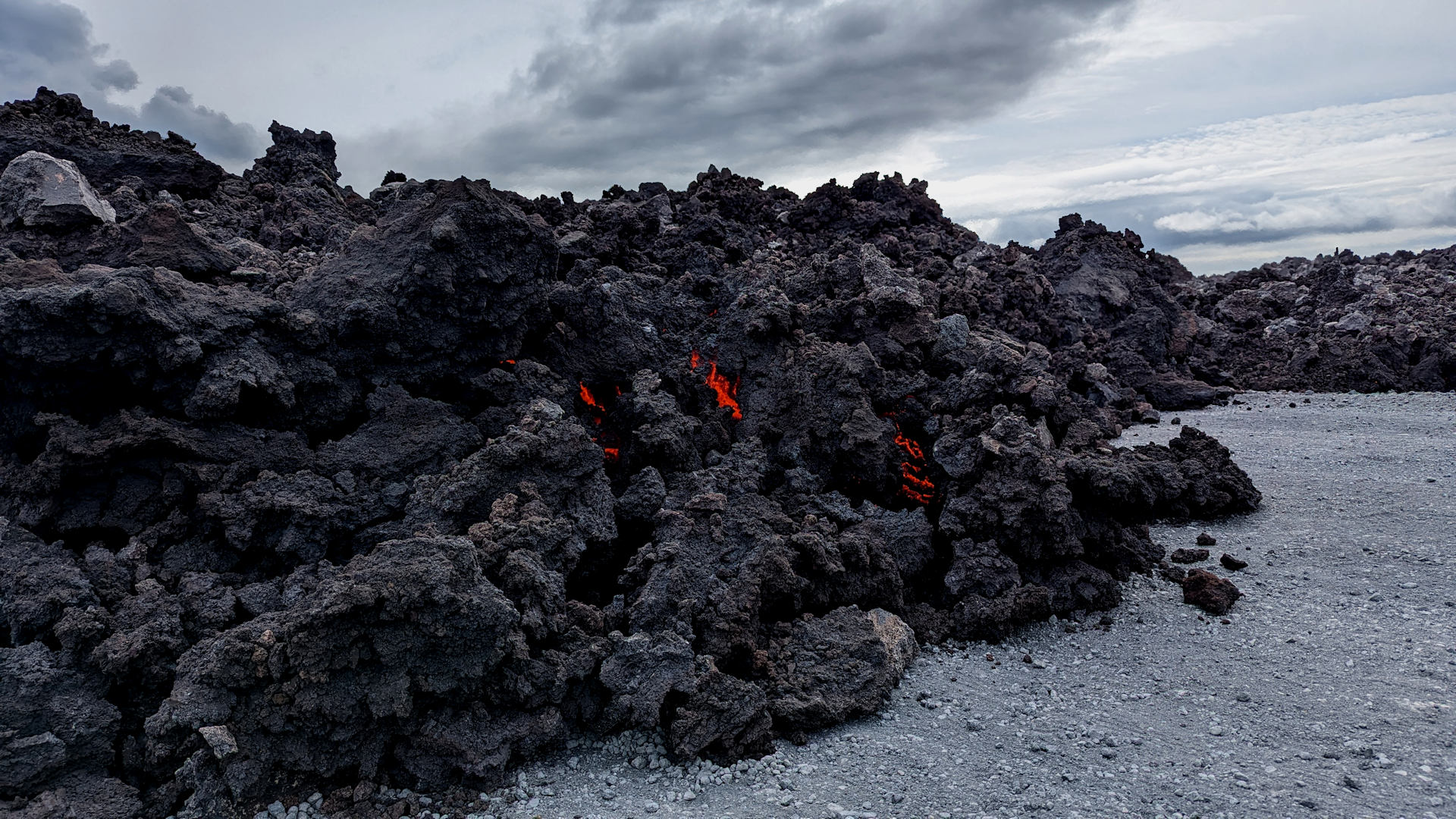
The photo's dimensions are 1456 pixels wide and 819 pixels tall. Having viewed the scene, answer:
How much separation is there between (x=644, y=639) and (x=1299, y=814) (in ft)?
14.9

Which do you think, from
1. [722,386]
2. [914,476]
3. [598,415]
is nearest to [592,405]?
[598,415]

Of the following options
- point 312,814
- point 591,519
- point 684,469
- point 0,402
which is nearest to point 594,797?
point 312,814

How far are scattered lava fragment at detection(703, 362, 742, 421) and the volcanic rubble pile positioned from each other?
0.18 feet

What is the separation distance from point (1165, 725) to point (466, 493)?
597 cm

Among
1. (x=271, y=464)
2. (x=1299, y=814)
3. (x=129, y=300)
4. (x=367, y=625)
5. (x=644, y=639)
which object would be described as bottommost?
(x=1299, y=814)

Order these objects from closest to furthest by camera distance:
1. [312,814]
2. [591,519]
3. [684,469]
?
[312,814], [591,519], [684,469]

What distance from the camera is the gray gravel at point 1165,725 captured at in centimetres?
559

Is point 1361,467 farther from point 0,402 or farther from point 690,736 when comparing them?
point 0,402

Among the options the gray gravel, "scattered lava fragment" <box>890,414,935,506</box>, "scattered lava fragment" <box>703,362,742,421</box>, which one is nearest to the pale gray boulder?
→ "scattered lava fragment" <box>703,362,742,421</box>

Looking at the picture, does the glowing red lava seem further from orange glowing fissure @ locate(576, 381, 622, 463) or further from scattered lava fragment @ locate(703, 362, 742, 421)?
scattered lava fragment @ locate(703, 362, 742, 421)

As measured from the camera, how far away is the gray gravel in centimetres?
559

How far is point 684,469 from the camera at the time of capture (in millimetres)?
8656

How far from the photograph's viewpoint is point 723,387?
404 inches

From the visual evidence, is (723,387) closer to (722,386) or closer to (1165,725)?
(722,386)
